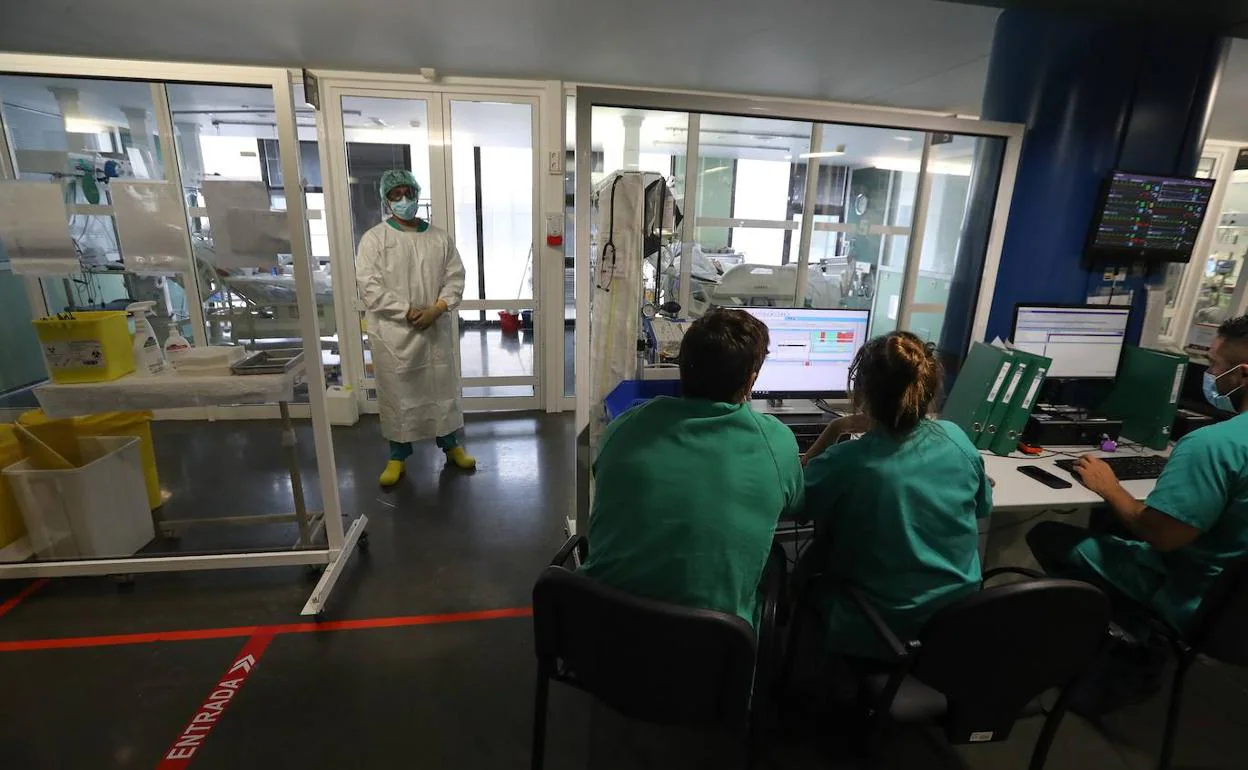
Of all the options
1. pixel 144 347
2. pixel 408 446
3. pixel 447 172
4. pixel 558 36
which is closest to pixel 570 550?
pixel 144 347

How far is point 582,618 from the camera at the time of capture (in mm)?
1066

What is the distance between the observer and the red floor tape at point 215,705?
4.98 feet

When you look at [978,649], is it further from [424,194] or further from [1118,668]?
[424,194]

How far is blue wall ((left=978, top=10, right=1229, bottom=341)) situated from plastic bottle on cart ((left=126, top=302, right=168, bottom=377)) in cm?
321

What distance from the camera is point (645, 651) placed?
103cm

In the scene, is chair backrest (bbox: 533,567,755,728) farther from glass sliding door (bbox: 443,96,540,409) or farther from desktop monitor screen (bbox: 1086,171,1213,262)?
glass sliding door (bbox: 443,96,540,409)

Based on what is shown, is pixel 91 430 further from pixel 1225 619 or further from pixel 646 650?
pixel 1225 619

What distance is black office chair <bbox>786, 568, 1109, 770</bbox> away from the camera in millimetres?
1021

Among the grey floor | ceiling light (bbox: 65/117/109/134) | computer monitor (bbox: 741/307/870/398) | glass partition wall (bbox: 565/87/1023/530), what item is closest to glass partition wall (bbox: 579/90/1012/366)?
glass partition wall (bbox: 565/87/1023/530)

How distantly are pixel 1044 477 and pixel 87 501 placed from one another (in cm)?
336

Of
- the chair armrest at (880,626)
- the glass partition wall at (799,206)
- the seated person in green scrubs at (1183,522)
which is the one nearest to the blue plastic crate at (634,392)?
the chair armrest at (880,626)

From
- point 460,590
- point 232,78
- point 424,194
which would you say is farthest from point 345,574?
point 424,194

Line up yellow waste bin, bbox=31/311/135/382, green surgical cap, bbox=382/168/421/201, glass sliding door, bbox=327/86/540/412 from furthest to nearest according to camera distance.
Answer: glass sliding door, bbox=327/86/540/412, green surgical cap, bbox=382/168/421/201, yellow waste bin, bbox=31/311/135/382

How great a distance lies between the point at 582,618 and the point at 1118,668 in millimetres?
1852
